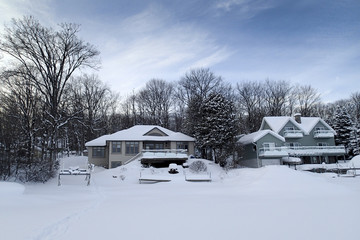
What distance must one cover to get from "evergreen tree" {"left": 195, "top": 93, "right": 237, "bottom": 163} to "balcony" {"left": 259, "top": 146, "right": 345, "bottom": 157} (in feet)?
16.1

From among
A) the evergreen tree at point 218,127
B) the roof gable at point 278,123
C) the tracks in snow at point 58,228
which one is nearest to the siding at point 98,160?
the evergreen tree at point 218,127

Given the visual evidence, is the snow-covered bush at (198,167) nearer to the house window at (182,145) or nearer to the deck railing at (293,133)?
the house window at (182,145)

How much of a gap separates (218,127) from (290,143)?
1247 cm

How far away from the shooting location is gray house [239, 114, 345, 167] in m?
31.4

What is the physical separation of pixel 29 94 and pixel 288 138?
34.4 meters

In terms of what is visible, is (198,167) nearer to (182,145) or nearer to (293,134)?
(182,145)

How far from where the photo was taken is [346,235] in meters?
6.10

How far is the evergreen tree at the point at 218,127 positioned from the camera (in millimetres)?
30594

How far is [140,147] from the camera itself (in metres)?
32.3

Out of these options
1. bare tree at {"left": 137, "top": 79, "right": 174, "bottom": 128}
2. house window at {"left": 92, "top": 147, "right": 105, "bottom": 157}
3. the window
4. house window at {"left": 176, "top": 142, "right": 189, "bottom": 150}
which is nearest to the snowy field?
the window

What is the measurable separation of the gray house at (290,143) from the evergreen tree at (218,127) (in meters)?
3.55

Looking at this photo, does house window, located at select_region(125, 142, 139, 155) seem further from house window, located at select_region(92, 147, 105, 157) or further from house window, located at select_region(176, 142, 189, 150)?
house window, located at select_region(176, 142, 189, 150)

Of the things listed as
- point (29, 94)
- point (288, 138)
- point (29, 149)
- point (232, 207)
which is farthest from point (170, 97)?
point (232, 207)

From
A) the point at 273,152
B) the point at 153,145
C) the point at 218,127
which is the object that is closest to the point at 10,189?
the point at 153,145
